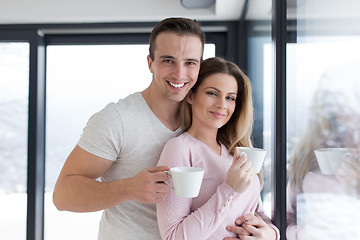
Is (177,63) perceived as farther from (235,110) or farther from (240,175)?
(240,175)

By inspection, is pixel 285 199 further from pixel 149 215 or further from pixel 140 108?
pixel 140 108

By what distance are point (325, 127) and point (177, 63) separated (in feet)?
1.93

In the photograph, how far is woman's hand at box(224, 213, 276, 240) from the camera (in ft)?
3.22

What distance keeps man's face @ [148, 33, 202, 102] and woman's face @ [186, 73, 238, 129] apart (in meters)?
0.06

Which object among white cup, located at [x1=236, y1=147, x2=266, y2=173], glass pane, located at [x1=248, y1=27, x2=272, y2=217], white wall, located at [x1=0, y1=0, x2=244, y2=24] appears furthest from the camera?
white wall, located at [x1=0, y1=0, x2=244, y2=24]

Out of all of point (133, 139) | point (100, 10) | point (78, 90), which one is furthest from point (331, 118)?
point (78, 90)

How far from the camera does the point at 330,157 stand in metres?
0.62

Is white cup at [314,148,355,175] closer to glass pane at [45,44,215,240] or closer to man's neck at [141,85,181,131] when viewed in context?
man's neck at [141,85,181,131]

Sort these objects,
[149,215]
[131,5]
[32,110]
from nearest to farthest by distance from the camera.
→ [149,215] → [131,5] → [32,110]

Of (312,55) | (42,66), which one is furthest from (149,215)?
(42,66)

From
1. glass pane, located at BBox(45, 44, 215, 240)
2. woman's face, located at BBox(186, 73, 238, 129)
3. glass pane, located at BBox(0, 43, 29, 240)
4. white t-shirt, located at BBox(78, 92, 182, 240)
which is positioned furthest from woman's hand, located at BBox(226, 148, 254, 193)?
glass pane, located at BBox(0, 43, 29, 240)

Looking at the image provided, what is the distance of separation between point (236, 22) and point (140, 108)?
1.46 m

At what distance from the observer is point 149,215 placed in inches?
46.8

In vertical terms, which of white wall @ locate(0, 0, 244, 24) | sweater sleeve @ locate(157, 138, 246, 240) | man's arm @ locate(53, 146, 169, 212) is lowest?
sweater sleeve @ locate(157, 138, 246, 240)
